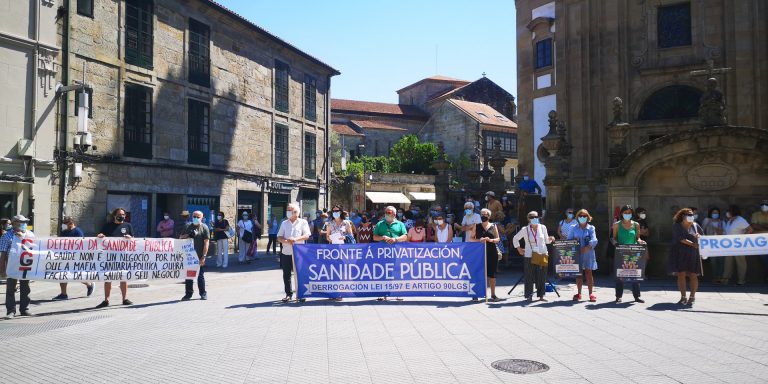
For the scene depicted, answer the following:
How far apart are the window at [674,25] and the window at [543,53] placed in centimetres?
518

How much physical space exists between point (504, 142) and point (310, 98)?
129ft

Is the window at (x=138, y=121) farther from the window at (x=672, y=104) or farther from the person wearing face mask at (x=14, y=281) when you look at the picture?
the window at (x=672, y=104)

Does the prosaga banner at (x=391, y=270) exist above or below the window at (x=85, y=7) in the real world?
below

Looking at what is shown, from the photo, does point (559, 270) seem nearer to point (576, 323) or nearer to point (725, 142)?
point (576, 323)

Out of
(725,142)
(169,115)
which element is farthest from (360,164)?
(725,142)

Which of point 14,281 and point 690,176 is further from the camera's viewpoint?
point 690,176

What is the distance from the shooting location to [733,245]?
11.1m

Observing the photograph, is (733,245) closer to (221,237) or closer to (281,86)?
(221,237)

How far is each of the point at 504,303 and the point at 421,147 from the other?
52.7m

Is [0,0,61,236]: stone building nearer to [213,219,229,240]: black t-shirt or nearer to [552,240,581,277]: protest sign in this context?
[213,219,229,240]: black t-shirt

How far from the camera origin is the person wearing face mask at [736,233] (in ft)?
42.8

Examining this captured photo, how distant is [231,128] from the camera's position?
26406 mm

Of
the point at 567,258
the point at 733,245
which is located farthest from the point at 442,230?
the point at 733,245

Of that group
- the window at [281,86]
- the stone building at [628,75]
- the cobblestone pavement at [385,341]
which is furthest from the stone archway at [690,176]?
the window at [281,86]
